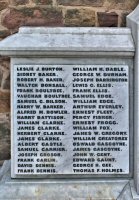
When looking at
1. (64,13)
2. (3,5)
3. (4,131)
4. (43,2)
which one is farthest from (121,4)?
(4,131)

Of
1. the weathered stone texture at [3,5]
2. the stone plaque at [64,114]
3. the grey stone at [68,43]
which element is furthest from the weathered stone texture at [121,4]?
the weathered stone texture at [3,5]

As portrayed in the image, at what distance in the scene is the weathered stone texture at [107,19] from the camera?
2857 mm

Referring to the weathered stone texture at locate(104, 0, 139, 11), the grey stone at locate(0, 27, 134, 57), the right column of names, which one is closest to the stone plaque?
the right column of names

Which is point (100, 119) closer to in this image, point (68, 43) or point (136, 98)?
point (136, 98)

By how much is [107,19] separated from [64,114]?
0.93 m

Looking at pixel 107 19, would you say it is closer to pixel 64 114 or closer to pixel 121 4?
pixel 121 4

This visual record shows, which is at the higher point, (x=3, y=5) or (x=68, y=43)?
(x=3, y=5)

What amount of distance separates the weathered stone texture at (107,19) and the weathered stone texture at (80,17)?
0.19 feet

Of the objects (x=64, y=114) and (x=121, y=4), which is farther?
(x=121, y=4)

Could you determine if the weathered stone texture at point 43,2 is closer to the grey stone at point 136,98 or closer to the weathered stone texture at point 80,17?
the weathered stone texture at point 80,17

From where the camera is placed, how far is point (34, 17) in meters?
2.85

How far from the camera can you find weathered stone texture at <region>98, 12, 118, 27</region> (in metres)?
2.86

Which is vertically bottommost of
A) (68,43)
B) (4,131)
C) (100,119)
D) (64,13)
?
(4,131)

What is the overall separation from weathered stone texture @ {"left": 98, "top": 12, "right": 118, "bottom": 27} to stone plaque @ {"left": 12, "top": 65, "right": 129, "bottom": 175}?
0.52 meters
